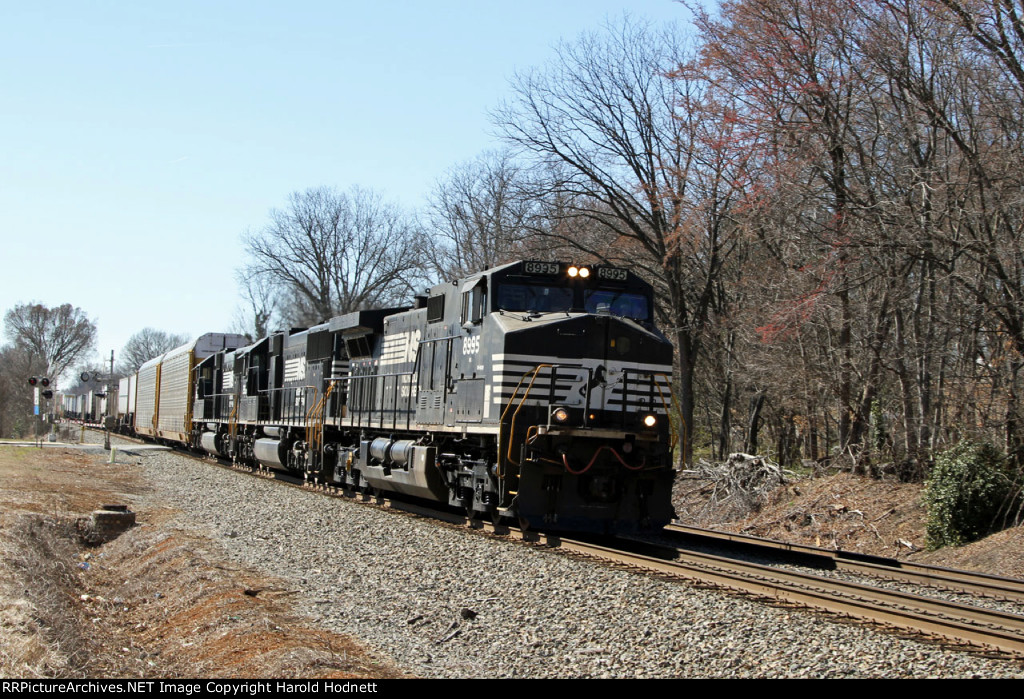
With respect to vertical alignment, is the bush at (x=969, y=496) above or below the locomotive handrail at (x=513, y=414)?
below

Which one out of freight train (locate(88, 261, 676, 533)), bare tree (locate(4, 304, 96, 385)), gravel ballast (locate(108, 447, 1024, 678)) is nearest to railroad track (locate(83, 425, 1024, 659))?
gravel ballast (locate(108, 447, 1024, 678))

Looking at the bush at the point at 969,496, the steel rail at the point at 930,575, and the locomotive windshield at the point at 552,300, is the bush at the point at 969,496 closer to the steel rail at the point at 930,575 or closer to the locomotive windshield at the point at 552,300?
the steel rail at the point at 930,575

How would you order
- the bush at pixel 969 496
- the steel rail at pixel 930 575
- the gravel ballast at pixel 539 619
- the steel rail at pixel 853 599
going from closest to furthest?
the gravel ballast at pixel 539 619 < the steel rail at pixel 853 599 < the steel rail at pixel 930 575 < the bush at pixel 969 496

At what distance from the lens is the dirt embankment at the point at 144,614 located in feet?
22.0

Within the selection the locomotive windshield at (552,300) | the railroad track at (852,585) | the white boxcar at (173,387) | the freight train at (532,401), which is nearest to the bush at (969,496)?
the railroad track at (852,585)

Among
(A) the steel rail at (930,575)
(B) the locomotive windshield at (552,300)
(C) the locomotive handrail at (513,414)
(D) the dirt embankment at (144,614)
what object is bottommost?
(D) the dirt embankment at (144,614)

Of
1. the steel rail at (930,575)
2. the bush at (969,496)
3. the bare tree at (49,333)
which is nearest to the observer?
the steel rail at (930,575)

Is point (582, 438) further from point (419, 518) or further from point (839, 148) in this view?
point (839, 148)

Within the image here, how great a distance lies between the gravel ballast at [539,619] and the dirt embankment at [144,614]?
489 millimetres

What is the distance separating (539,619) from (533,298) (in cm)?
617

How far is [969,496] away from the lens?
Answer: 14.0m

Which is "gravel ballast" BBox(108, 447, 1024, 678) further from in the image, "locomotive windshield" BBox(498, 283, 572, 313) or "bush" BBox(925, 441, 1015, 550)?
"bush" BBox(925, 441, 1015, 550)

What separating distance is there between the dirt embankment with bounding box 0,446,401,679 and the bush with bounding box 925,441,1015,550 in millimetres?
9679

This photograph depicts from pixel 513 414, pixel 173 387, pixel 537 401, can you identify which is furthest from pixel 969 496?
pixel 173 387
